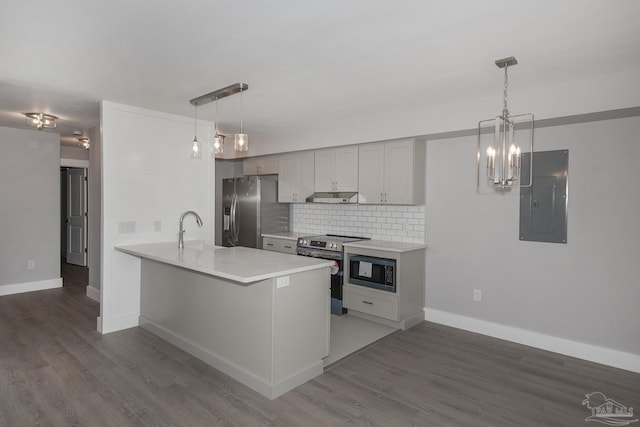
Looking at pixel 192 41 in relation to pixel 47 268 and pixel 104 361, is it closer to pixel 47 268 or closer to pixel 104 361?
pixel 104 361

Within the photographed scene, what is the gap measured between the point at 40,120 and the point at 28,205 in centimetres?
175

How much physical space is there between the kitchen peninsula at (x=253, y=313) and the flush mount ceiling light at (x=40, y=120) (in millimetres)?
2157

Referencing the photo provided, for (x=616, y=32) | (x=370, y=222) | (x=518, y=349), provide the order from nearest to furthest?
(x=616, y=32)
(x=518, y=349)
(x=370, y=222)

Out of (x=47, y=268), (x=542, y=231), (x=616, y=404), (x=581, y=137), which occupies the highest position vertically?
(x=581, y=137)

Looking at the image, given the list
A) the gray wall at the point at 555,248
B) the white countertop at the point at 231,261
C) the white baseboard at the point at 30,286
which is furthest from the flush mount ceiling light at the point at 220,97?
the white baseboard at the point at 30,286

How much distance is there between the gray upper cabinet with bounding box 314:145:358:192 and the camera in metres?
4.80

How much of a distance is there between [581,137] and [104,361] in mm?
4724

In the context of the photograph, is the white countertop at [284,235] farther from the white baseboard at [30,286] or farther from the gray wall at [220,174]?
the white baseboard at [30,286]

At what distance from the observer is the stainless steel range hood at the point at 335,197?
4788mm

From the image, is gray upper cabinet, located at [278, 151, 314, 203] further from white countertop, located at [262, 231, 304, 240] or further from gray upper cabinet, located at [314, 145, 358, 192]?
white countertop, located at [262, 231, 304, 240]

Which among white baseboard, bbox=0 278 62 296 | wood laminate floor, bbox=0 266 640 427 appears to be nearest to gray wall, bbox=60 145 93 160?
white baseboard, bbox=0 278 62 296

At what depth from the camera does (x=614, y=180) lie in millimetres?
3293

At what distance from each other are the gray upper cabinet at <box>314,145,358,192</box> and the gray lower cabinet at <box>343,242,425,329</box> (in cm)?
87

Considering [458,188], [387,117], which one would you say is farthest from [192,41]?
[458,188]
